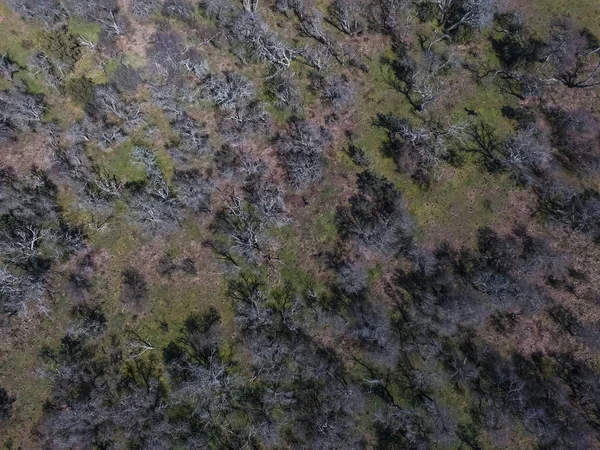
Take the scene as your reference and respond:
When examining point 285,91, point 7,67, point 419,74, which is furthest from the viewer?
point 419,74

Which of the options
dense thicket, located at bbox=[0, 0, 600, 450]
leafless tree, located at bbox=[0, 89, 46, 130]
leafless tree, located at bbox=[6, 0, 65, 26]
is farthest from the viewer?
leafless tree, located at bbox=[6, 0, 65, 26]

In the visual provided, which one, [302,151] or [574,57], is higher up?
[574,57]

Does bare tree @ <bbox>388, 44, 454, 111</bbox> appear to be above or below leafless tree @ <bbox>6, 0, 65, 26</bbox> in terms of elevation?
above

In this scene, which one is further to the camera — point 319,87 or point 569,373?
point 319,87

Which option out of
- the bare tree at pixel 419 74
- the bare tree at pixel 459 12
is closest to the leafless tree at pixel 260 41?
the bare tree at pixel 419 74

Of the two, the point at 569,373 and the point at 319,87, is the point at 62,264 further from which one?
the point at 569,373

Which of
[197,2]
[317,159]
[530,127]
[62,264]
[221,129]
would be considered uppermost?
[530,127]

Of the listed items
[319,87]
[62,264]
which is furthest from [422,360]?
[62,264]

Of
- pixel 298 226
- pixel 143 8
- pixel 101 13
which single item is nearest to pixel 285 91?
pixel 298 226

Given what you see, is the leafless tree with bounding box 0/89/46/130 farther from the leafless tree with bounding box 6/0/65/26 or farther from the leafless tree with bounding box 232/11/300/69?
the leafless tree with bounding box 232/11/300/69

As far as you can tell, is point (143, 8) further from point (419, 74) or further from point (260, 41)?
point (419, 74)

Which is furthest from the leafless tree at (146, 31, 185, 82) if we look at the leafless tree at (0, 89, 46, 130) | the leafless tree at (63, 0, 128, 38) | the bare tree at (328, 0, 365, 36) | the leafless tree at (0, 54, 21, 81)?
the bare tree at (328, 0, 365, 36)
